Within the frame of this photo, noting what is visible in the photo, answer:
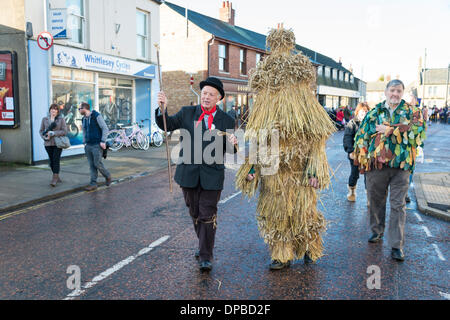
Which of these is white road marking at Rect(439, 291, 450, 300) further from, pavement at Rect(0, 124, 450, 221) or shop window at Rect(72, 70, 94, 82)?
shop window at Rect(72, 70, 94, 82)

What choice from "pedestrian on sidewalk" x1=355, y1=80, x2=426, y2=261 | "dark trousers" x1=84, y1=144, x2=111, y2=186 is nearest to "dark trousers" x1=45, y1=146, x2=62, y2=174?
"dark trousers" x1=84, y1=144, x2=111, y2=186

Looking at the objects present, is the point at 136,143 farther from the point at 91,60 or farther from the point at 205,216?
the point at 205,216

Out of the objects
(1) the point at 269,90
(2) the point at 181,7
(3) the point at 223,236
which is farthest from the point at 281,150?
(2) the point at 181,7

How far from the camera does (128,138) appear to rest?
50.9 feet

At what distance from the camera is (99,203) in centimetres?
701

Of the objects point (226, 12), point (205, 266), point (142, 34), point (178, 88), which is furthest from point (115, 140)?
point (226, 12)

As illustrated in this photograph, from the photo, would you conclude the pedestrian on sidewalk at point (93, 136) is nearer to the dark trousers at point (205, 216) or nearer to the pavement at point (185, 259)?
the pavement at point (185, 259)

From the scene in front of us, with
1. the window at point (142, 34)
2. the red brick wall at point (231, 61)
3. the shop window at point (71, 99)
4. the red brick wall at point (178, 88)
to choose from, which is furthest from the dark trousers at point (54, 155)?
the red brick wall at point (231, 61)

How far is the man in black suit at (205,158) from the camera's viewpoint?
3.92 m

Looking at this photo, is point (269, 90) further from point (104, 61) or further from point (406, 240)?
point (104, 61)

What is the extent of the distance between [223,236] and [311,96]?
2.21 metres

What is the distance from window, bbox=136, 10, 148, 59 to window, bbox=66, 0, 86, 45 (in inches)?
128

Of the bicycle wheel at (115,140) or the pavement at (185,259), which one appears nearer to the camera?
the pavement at (185,259)
